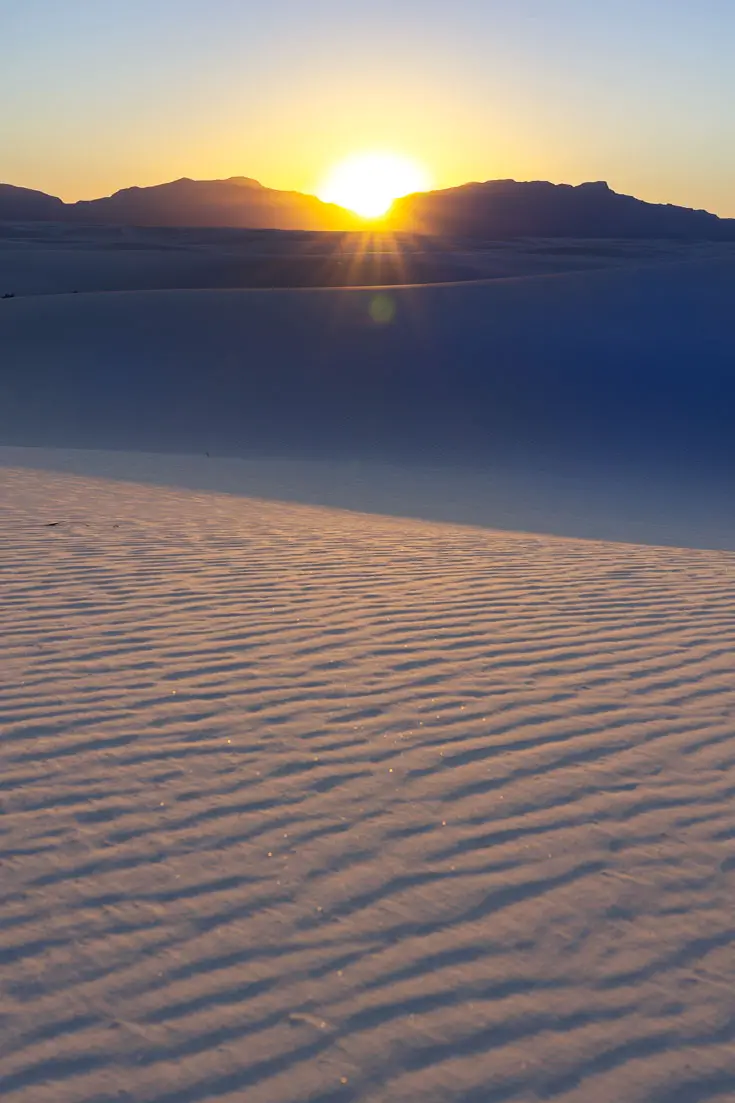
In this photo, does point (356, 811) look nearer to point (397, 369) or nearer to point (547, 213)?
point (397, 369)

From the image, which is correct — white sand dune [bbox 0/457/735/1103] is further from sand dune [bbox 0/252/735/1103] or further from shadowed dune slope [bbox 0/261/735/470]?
shadowed dune slope [bbox 0/261/735/470]

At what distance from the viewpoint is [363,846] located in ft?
12.5

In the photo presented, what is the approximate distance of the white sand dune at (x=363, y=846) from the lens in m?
2.89

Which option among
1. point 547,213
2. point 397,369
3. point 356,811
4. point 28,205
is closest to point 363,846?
point 356,811

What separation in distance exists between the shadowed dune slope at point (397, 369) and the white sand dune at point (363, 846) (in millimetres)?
12652

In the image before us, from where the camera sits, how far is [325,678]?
5367 millimetres

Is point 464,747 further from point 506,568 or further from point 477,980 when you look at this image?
point 506,568

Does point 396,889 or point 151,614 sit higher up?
point 151,614

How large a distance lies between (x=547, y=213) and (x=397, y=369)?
13611 centimetres

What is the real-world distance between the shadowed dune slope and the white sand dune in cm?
1265

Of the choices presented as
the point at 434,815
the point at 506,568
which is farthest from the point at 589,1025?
the point at 506,568

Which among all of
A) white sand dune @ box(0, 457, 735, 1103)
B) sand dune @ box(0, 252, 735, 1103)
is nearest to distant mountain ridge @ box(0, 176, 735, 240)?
sand dune @ box(0, 252, 735, 1103)

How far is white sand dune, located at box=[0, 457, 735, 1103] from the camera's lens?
2887 millimetres

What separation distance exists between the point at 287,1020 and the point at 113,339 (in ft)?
78.1
